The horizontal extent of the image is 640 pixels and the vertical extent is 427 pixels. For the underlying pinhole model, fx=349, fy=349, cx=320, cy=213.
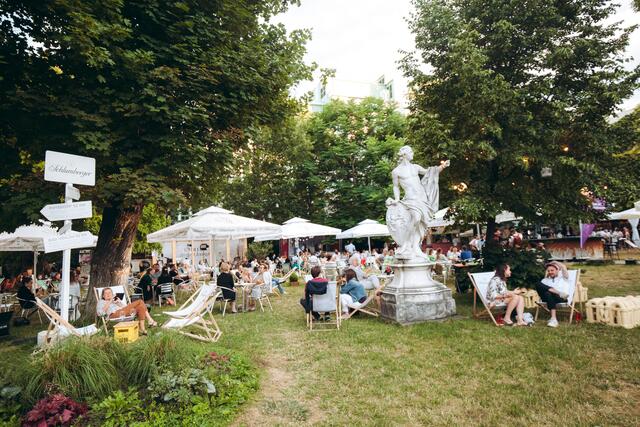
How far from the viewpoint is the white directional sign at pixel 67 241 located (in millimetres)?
4383

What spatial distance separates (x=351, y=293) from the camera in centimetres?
843

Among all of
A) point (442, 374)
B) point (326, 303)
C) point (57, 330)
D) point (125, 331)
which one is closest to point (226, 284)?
point (326, 303)

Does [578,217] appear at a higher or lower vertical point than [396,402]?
higher

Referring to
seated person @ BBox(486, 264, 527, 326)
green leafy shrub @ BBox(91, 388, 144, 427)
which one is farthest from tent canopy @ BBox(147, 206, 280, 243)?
green leafy shrub @ BBox(91, 388, 144, 427)

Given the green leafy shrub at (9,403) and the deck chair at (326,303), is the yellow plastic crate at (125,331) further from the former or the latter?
the deck chair at (326,303)

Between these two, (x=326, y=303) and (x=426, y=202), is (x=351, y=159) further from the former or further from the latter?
(x=326, y=303)

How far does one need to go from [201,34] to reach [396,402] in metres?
7.44

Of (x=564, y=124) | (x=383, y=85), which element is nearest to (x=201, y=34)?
(x=564, y=124)

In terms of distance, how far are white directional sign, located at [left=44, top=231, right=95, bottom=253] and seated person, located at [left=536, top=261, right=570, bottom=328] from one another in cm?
779

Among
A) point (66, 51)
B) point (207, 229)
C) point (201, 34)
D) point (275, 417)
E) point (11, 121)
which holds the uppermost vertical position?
point (201, 34)

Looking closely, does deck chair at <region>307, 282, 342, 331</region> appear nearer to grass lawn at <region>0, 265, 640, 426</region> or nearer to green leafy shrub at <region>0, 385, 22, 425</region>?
grass lawn at <region>0, 265, 640, 426</region>

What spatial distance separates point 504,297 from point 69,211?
24.9ft

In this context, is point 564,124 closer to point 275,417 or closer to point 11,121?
point 275,417

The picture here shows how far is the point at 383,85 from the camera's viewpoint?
43906 mm
